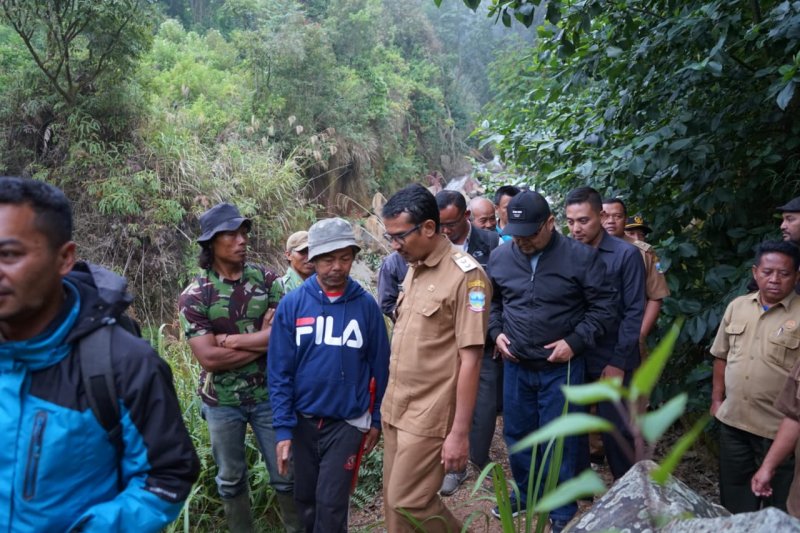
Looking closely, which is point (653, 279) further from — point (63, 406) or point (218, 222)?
point (63, 406)

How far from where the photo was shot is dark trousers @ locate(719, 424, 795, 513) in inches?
138

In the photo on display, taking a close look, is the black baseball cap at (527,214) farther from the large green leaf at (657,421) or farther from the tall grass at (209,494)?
the large green leaf at (657,421)

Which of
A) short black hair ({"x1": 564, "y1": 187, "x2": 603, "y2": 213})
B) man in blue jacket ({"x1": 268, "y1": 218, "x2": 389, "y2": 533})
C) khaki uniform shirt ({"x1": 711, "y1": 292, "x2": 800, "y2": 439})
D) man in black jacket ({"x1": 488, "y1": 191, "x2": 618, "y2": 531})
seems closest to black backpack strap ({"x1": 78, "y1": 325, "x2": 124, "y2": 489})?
man in blue jacket ({"x1": 268, "y1": 218, "x2": 389, "y2": 533})

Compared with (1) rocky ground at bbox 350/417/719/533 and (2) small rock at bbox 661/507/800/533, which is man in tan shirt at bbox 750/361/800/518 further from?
(1) rocky ground at bbox 350/417/719/533

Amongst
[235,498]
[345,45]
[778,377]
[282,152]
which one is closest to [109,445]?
[235,498]

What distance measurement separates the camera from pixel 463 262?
3.23 metres

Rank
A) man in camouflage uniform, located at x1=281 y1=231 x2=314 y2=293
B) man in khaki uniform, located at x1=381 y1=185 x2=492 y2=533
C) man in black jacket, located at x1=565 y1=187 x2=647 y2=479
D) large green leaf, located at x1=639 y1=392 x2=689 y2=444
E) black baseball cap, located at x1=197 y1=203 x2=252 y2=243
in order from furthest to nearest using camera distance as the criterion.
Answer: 1. man in camouflage uniform, located at x1=281 y1=231 x2=314 y2=293
2. man in black jacket, located at x1=565 y1=187 x2=647 y2=479
3. black baseball cap, located at x1=197 y1=203 x2=252 y2=243
4. man in khaki uniform, located at x1=381 y1=185 x2=492 y2=533
5. large green leaf, located at x1=639 y1=392 x2=689 y2=444

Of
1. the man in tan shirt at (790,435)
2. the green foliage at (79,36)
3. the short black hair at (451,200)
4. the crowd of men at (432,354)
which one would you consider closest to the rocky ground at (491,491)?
the crowd of men at (432,354)

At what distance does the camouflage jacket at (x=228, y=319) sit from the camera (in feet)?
11.7

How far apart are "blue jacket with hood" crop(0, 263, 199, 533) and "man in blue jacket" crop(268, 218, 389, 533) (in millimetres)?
1544

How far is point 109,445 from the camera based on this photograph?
168 centimetres

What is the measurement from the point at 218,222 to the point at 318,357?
92cm

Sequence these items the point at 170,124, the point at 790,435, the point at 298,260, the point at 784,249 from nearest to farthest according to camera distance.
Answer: the point at 790,435 < the point at 784,249 < the point at 298,260 < the point at 170,124

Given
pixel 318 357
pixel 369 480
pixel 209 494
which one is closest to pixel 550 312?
pixel 318 357
